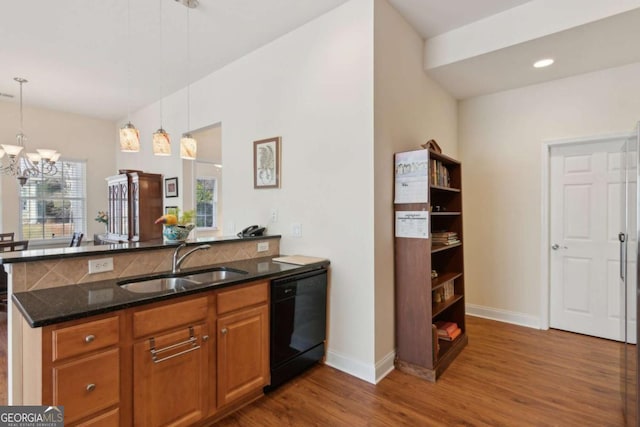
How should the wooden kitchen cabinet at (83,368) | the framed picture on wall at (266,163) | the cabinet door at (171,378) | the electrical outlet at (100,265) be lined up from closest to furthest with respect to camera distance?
1. the wooden kitchen cabinet at (83,368)
2. the cabinet door at (171,378)
3. the electrical outlet at (100,265)
4. the framed picture on wall at (266,163)

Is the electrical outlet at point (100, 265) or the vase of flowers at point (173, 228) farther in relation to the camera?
the vase of flowers at point (173, 228)

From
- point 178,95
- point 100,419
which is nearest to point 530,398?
point 100,419

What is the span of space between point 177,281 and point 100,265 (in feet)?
1.58

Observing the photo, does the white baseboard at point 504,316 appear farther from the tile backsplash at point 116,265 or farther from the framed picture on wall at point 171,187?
the framed picture on wall at point 171,187

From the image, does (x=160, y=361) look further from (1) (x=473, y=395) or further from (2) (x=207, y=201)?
(2) (x=207, y=201)

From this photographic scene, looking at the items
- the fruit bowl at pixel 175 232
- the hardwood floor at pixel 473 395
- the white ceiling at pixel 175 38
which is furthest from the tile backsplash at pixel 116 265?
the white ceiling at pixel 175 38

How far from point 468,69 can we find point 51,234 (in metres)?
6.81

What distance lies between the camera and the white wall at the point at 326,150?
2561mm

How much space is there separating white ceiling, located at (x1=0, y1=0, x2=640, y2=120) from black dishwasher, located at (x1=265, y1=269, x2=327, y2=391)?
2324 millimetres

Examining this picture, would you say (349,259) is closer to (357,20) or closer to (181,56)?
(357,20)

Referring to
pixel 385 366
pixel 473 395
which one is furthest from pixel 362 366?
pixel 473 395

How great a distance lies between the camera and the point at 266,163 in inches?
129

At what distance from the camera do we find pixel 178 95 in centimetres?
458

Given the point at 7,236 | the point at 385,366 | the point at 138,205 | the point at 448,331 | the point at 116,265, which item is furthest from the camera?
the point at 138,205
